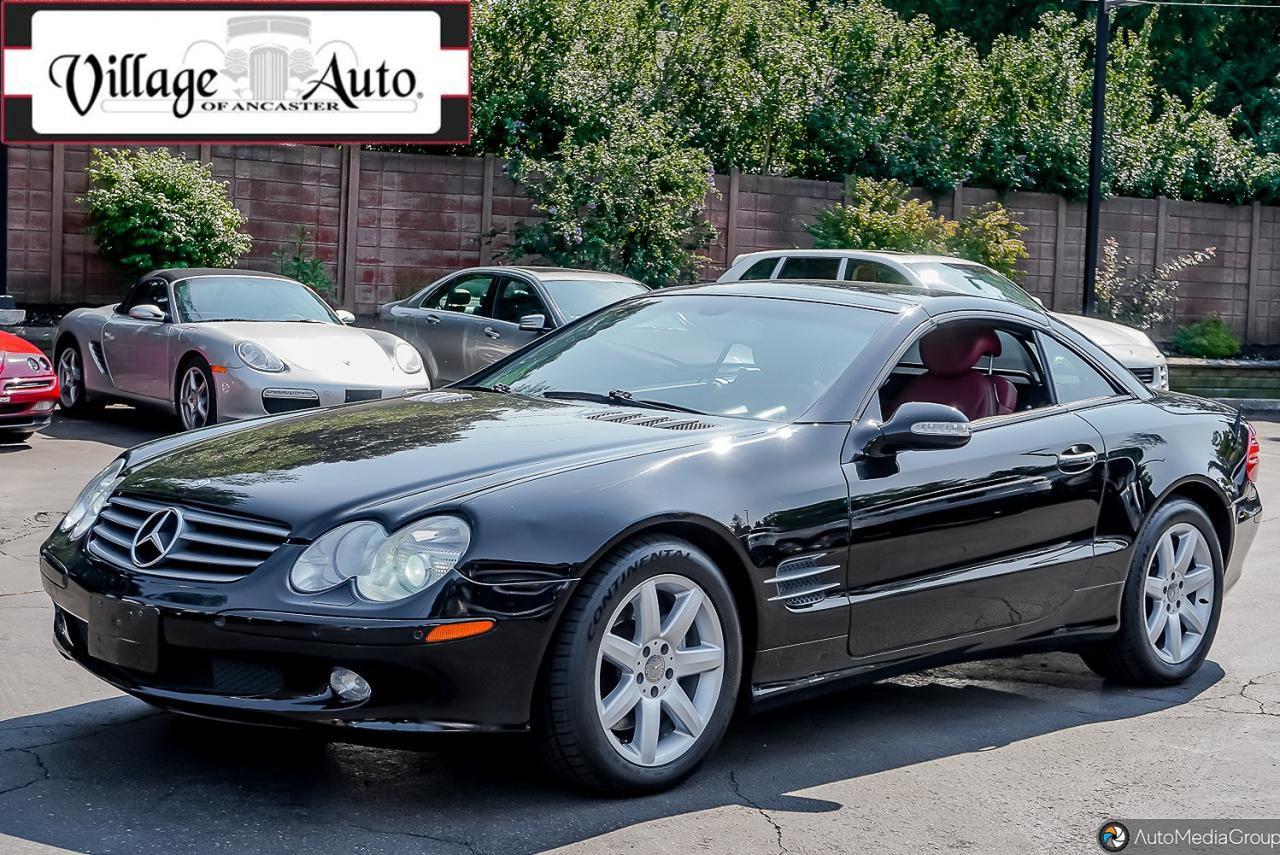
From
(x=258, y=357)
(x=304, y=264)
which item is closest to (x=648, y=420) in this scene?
(x=258, y=357)

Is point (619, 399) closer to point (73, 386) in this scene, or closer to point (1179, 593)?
point (1179, 593)

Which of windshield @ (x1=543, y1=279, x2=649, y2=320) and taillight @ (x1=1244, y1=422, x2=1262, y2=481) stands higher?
windshield @ (x1=543, y1=279, x2=649, y2=320)

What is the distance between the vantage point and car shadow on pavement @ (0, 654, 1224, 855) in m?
4.00

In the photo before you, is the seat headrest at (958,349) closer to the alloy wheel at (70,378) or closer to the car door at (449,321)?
the car door at (449,321)

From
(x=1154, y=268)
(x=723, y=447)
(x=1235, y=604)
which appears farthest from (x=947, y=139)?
(x=723, y=447)

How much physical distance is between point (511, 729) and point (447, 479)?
0.67 m

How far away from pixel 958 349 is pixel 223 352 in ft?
23.3

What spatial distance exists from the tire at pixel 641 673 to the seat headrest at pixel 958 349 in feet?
5.78

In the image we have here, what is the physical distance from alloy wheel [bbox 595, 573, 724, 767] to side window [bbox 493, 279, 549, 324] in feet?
30.3

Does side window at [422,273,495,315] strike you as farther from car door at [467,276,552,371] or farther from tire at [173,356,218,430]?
tire at [173,356,218,430]

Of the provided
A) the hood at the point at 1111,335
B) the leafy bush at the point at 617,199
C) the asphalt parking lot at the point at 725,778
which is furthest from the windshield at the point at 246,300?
the asphalt parking lot at the point at 725,778

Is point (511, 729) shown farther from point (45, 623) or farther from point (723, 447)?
point (45, 623)
